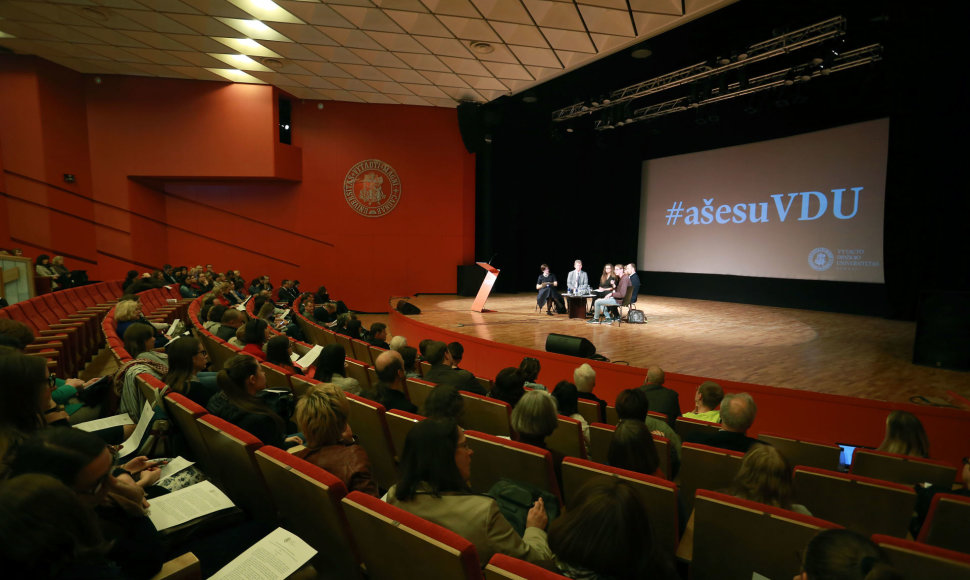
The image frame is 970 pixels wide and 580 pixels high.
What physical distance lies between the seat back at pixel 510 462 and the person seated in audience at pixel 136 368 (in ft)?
5.77

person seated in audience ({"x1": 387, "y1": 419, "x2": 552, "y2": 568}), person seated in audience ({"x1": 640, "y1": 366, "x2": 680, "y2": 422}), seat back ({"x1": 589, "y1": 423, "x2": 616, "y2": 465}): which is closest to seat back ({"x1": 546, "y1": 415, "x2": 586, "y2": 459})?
seat back ({"x1": 589, "y1": 423, "x2": 616, "y2": 465})

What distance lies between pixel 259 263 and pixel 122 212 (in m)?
2.89

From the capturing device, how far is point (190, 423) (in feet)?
6.61

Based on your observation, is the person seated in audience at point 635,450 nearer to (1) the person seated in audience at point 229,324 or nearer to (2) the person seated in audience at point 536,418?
(2) the person seated in audience at point 536,418

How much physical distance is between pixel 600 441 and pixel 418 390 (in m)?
1.34

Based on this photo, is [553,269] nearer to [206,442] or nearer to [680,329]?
[680,329]

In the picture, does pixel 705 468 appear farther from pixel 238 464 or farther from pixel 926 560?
pixel 238 464

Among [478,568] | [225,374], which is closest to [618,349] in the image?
[225,374]

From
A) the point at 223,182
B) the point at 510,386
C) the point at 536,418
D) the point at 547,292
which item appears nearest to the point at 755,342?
the point at 547,292

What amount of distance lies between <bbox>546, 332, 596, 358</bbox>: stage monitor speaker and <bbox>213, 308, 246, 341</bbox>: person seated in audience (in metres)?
3.40

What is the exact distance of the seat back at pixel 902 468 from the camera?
2.28 metres

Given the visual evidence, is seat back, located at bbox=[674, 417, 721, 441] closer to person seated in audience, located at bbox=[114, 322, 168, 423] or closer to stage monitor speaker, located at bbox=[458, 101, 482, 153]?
person seated in audience, located at bbox=[114, 322, 168, 423]

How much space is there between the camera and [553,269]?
14602 millimetres

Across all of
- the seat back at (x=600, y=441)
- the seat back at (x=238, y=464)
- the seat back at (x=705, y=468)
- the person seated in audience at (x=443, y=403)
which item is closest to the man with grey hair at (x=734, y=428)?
the seat back at (x=705, y=468)
